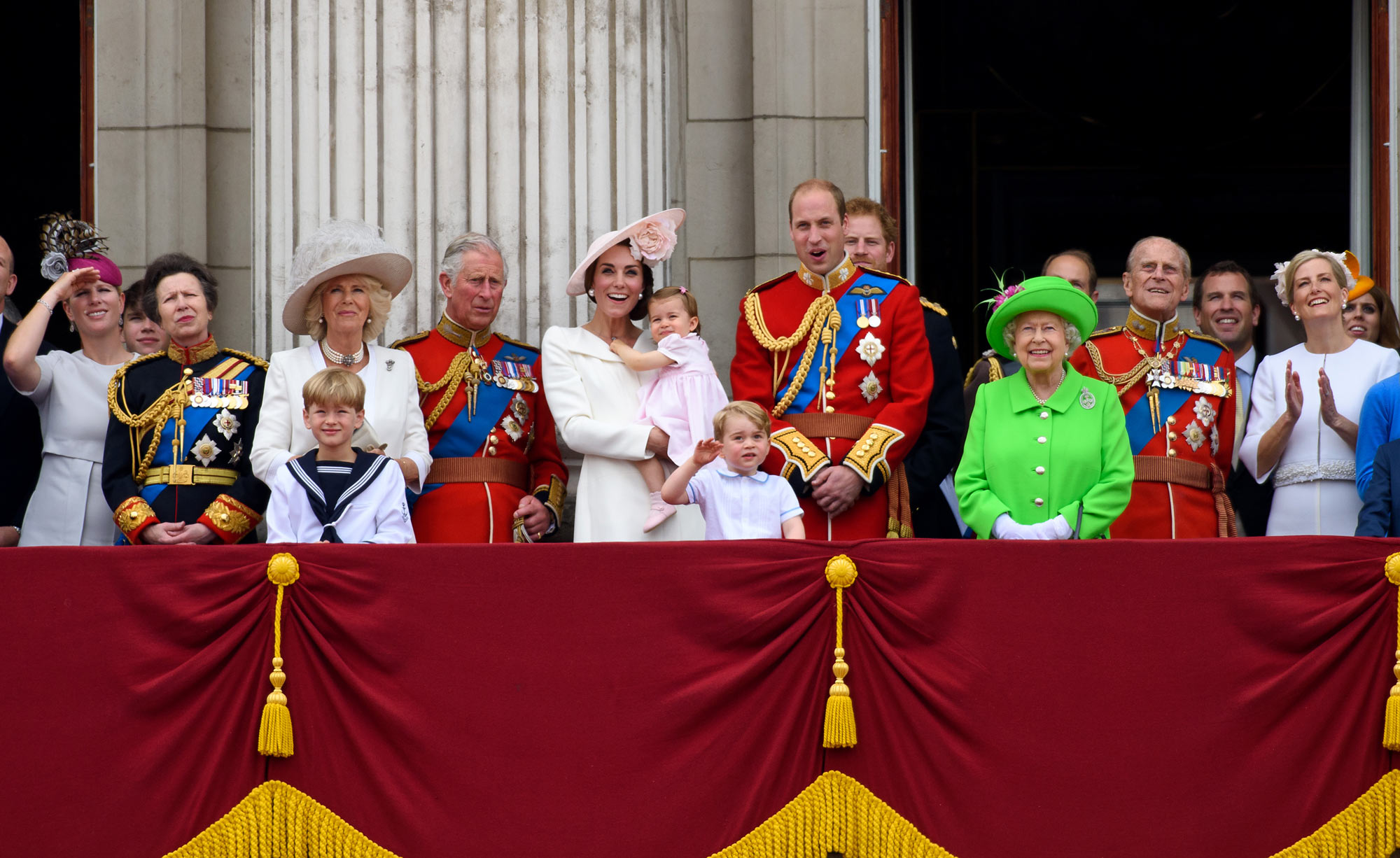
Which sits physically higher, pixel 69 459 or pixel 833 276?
pixel 833 276

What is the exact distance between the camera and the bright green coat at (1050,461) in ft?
19.1

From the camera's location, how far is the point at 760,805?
17.1 ft

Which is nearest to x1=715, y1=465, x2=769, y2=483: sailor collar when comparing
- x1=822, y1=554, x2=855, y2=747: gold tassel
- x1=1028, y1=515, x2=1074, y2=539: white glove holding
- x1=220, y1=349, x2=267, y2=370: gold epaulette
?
x1=822, y1=554, x2=855, y2=747: gold tassel

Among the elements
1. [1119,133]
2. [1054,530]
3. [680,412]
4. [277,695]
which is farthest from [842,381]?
[1119,133]

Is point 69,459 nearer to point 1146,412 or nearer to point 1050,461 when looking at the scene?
point 1050,461

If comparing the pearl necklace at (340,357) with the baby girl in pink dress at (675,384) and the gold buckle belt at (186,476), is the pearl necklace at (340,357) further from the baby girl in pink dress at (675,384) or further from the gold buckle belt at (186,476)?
the baby girl in pink dress at (675,384)

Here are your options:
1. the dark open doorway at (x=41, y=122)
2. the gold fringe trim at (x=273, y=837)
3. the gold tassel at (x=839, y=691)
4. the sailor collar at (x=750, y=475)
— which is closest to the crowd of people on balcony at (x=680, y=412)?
the sailor collar at (x=750, y=475)

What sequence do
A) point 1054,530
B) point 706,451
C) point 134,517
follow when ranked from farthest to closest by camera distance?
point 134,517 < point 1054,530 < point 706,451

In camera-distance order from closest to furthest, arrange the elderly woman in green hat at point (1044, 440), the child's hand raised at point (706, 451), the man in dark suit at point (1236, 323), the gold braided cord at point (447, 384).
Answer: the child's hand raised at point (706, 451) < the elderly woman in green hat at point (1044, 440) < the gold braided cord at point (447, 384) < the man in dark suit at point (1236, 323)

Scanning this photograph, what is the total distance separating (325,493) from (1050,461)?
2218 millimetres

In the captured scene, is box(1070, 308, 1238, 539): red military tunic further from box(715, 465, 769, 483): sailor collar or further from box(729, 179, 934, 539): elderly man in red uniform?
box(715, 465, 769, 483): sailor collar

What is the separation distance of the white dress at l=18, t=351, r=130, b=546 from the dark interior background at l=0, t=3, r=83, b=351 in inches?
168

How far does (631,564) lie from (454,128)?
314 cm

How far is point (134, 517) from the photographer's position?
234 inches
